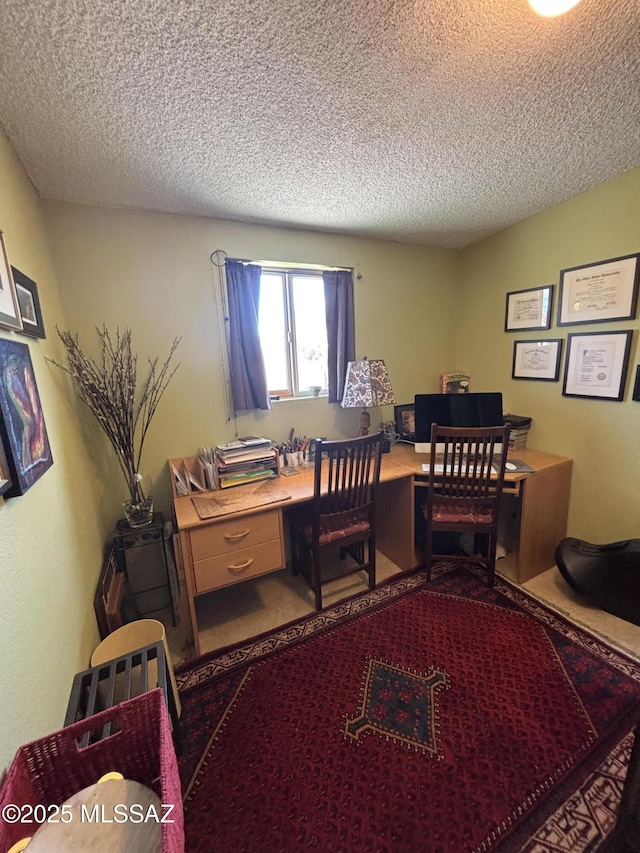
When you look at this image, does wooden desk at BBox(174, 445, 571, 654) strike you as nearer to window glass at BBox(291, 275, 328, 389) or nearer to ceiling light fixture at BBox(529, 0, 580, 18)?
window glass at BBox(291, 275, 328, 389)

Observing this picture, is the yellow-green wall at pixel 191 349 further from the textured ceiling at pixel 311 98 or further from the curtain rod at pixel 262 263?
the textured ceiling at pixel 311 98

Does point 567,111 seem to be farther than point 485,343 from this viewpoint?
No

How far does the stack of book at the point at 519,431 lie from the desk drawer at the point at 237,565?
1940mm

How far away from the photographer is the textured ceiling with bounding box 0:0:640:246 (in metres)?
0.90

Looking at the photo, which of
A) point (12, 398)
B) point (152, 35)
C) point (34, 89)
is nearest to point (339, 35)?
point (152, 35)

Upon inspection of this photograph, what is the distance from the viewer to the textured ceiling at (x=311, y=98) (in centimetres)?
90

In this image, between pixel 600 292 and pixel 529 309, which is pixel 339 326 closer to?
pixel 529 309

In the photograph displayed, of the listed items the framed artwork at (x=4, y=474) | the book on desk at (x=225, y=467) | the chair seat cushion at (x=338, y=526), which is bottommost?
the chair seat cushion at (x=338, y=526)

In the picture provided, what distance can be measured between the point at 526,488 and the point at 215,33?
249 cm

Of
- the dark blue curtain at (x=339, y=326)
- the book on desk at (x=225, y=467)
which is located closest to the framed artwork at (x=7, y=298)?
the book on desk at (x=225, y=467)

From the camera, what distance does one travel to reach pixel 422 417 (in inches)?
101

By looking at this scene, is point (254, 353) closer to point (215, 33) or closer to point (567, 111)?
point (215, 33)

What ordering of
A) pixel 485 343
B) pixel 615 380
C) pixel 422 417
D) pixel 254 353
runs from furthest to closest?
pixel 485 343
pixel 422 417
pixel 254 353
pixel 615 380

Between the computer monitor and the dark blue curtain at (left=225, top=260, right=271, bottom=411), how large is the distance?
1.21 meters
